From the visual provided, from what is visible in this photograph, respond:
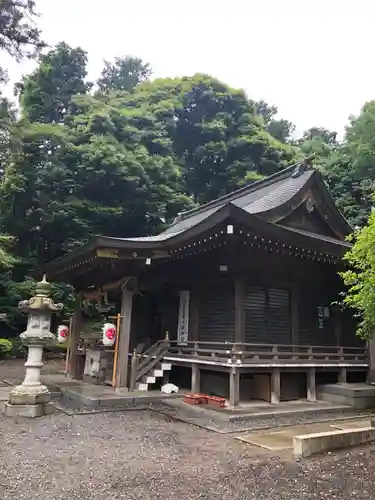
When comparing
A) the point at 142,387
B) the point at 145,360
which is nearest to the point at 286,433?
the point at 142,387

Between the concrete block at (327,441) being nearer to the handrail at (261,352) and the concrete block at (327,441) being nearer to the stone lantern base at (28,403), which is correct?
the handrail at (261,352)

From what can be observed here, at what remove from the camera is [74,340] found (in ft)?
43.3

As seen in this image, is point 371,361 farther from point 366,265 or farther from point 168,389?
point 168,389

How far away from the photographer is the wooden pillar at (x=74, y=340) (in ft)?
43.0

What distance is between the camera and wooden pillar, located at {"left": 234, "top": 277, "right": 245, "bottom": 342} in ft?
31.4

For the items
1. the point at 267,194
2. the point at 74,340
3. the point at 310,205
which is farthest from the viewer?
the point at 267,194

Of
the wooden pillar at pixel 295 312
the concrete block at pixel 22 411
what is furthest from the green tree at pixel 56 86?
the concrete block at pixel 22 411

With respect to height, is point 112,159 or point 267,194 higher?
point 112,159

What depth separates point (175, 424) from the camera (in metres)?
7.29

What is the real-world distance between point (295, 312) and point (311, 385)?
6.05 feet

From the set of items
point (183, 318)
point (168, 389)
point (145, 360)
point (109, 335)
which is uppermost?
point (183, 318)

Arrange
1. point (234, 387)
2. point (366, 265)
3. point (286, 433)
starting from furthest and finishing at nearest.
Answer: point (234, 387) → point (366, 265) → point (286, 433)

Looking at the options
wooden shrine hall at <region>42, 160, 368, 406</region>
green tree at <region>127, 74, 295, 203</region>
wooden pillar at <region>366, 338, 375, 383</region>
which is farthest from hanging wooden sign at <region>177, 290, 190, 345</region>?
green tree at <region>127, 74, 295, 203</region>

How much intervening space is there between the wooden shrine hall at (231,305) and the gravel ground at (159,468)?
297 centimetres
